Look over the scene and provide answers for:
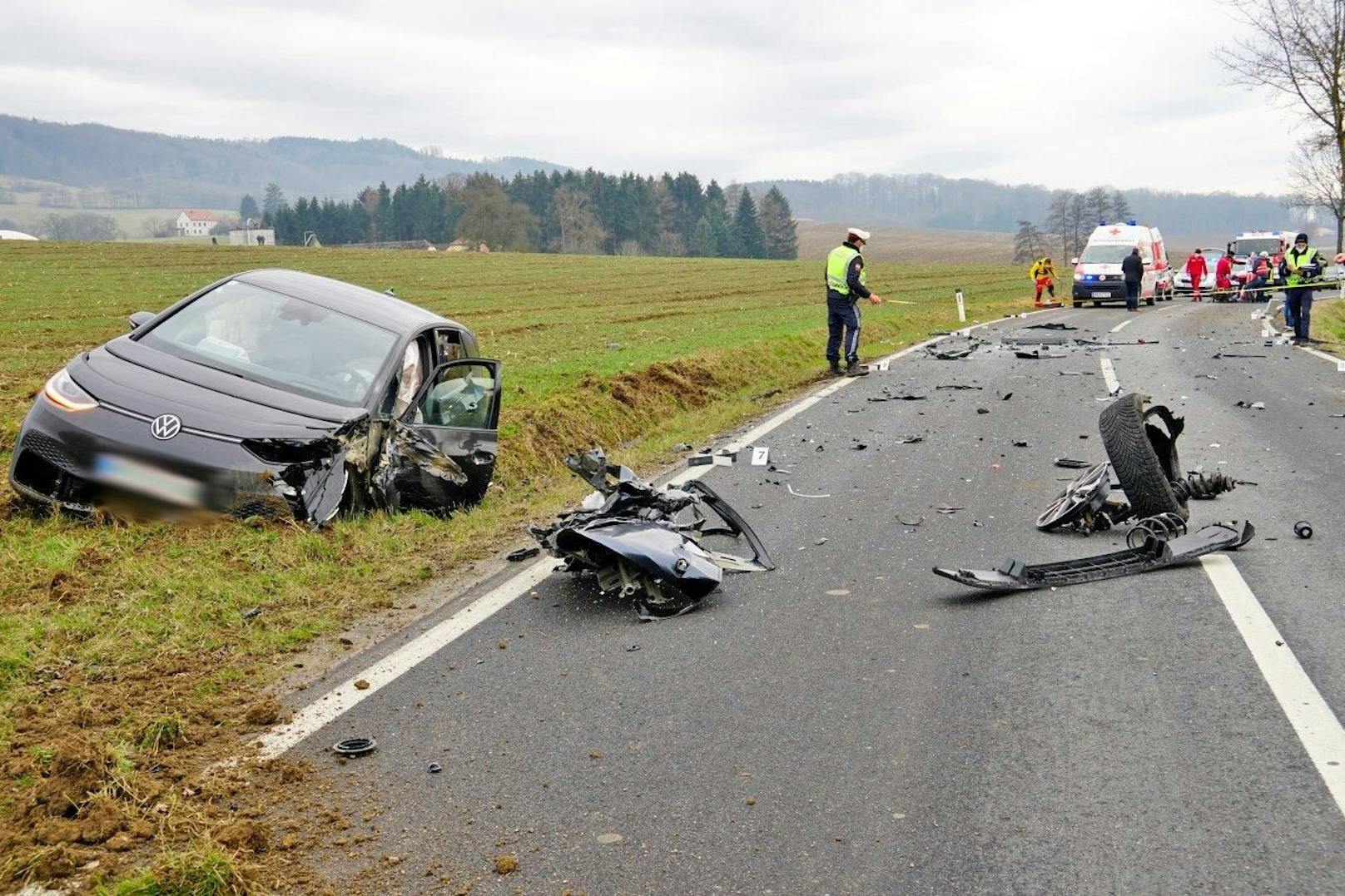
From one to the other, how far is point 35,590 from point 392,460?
217 centimetres

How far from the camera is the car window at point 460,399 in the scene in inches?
312

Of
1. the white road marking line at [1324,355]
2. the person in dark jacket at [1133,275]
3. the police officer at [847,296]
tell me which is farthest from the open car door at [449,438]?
the person in dark jacket at [1133,275]

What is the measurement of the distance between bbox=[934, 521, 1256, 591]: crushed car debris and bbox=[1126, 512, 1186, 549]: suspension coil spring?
3cm

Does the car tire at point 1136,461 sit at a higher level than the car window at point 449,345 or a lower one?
lower

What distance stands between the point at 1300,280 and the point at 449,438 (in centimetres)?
1803

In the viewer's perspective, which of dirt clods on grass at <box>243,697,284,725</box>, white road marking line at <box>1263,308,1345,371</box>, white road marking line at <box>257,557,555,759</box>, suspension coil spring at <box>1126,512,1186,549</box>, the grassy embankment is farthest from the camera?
the grassy embankment

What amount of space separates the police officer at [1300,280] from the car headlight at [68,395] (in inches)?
771

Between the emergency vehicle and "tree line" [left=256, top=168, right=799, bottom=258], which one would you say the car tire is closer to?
the emergency vehicle

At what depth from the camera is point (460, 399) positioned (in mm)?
8281

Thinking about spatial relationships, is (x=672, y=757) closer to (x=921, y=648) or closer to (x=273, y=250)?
(x=921, y=648)

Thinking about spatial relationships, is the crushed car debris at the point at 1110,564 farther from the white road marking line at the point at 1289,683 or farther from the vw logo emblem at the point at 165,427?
the vw logo emblem at the point at 165,427

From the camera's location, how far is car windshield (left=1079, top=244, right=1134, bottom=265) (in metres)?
35.1

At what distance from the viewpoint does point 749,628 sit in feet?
17.8

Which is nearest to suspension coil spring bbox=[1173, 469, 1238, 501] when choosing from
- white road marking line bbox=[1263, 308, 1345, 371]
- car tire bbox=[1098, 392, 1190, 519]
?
car tire bbox=[1098, 392, 1190, 519]
